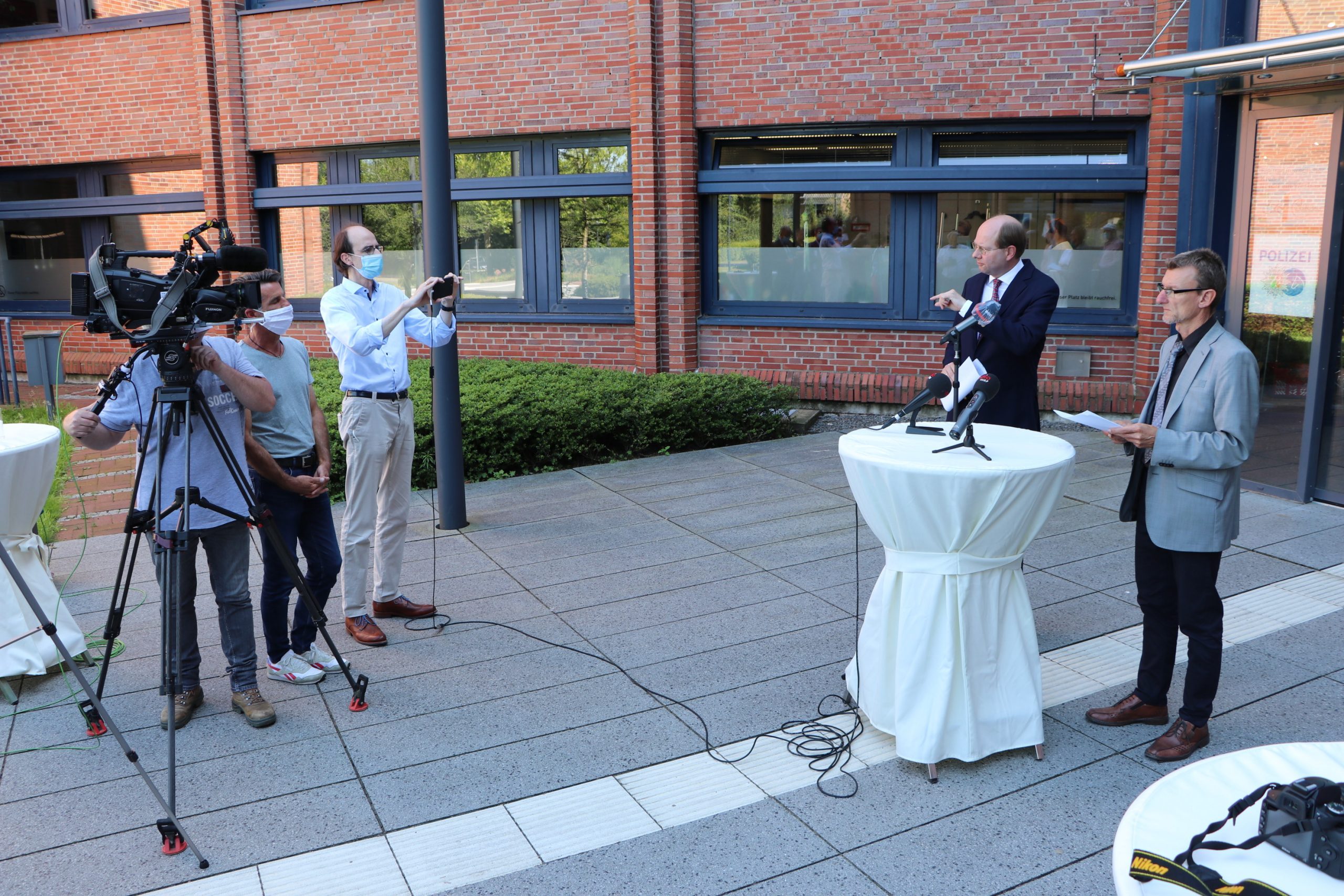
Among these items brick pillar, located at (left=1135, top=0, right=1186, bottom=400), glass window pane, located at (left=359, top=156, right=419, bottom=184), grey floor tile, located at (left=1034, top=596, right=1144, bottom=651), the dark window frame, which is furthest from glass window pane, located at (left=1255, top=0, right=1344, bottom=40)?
the dark window frame

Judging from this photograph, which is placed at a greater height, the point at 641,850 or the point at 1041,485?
the point at 1041,485

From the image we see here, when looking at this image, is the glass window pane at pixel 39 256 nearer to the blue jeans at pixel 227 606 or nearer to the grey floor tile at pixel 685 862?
the blue jeans at pixel 227 606

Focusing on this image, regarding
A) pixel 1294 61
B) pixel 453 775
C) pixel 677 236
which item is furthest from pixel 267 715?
pixel 677 236

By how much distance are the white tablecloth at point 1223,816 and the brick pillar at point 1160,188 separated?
776cm

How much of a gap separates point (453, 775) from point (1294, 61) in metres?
6.30

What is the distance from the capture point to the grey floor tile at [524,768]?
3.71m

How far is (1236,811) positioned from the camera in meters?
2.07

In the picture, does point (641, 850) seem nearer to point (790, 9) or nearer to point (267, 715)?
point (267, 715)

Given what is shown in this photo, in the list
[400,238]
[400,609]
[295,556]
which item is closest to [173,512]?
[295,556]

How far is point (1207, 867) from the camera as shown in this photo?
1.95 metres

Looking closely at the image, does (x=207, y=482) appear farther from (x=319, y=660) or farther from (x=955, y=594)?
(x=955, y=594)

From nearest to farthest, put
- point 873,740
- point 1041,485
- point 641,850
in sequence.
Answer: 1. point 641,850
2. point 1041,485
3. point 873,740

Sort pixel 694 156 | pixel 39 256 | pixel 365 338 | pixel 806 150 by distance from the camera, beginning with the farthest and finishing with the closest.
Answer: pixel 39 256
pixel 694 156
pixel 806 150
pixel 365 338

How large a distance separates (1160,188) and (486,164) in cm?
730
